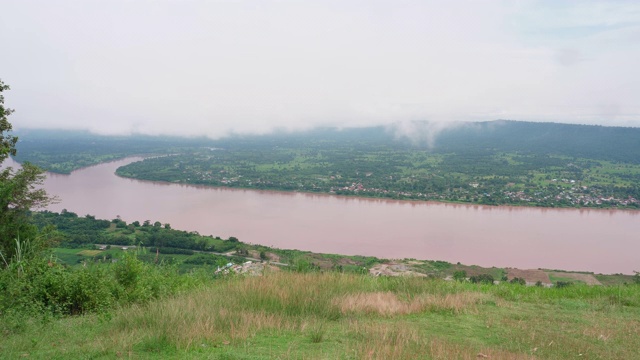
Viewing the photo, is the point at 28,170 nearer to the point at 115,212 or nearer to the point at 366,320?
the point at 366,320

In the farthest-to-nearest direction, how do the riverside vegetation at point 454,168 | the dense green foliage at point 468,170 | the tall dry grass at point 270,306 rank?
1. the riverside vegetation at point 454,168
2. the dense green foliage at point 468,170
3. the tall dry grass at point 270,306

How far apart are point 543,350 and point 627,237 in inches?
1047

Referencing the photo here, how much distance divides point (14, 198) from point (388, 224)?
21933 millimetres

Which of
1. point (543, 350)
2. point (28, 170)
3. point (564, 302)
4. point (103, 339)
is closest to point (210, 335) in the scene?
point (103, 339)

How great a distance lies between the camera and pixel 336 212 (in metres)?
29.5

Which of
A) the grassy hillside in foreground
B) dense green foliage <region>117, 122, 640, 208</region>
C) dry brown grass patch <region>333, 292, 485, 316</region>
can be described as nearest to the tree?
the grassy hillside in foreground

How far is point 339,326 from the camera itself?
321 cm

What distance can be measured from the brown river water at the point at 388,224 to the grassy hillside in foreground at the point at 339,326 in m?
15.3

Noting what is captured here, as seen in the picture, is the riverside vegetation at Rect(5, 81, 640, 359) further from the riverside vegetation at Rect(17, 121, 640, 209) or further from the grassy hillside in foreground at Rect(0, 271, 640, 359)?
the riverside vegetation at Rect(17, 121, 640, 209)

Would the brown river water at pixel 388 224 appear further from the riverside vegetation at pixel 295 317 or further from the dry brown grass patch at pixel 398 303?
the dry brown grass patch at pixel 398 303

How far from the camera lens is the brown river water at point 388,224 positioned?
65.7ft

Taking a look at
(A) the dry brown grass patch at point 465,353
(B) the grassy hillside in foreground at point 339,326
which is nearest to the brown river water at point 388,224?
(B) the grassy hillside in foreground at point 339,326

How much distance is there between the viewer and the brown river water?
2003 centimetres

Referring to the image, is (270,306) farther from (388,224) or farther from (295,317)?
(388,224)
